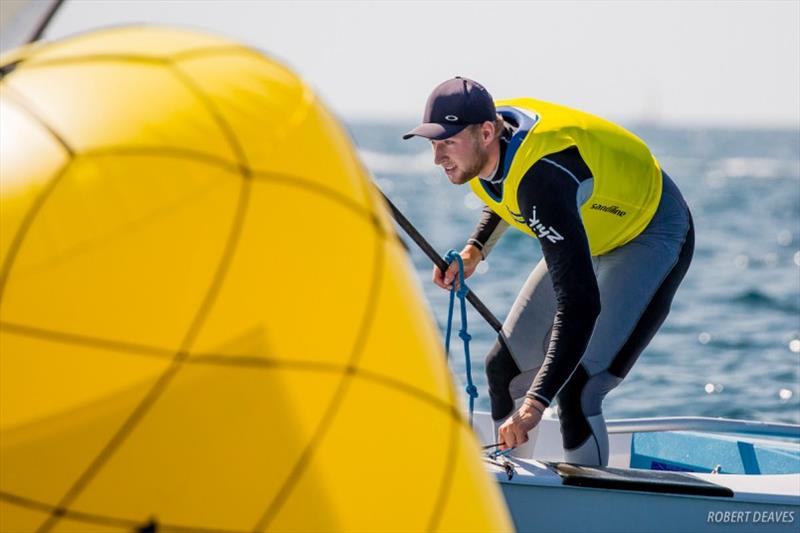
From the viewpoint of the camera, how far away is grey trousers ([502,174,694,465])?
297cm

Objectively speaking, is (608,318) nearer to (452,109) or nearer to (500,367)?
(500,367)

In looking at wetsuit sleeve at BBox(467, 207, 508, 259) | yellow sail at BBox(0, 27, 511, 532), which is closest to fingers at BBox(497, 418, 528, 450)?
wetsuit sleeve at BBox(467, 207, 508, 259)

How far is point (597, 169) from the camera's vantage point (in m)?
2.89

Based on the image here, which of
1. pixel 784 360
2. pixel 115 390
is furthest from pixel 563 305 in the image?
pixel 784 360

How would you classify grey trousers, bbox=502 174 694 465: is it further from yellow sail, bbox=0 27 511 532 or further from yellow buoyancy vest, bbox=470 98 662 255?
yellow sail, bbox=0 27 511 532

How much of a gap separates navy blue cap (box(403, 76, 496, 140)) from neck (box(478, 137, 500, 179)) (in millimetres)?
81

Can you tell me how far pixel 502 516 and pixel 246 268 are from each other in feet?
1.60

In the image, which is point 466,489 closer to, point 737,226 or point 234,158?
point 234,158

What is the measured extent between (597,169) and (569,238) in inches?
12.2

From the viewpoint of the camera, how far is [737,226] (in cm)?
1845

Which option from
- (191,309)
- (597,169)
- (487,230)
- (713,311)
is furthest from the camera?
(713,311)

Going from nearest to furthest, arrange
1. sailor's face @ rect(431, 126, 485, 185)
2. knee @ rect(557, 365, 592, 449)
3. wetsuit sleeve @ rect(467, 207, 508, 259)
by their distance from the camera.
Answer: sailor's face @ rect(431, 126, 485, 185) → knee @ rect(557, 365, 592, 449) → wetsuit sleeve @ rect(467, 207, 508, 259)

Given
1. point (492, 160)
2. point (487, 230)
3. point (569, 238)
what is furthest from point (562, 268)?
point (487, 230)

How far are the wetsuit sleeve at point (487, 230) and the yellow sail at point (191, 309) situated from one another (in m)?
2.05
